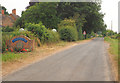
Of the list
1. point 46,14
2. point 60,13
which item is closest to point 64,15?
point 60,13

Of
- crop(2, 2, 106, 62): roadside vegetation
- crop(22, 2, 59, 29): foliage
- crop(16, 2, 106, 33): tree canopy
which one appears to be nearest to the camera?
crop(2, 2, 106, 62): roadside vegetation

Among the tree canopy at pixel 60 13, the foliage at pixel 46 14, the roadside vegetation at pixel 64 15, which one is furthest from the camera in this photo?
the tree canopy at pixel 60 13

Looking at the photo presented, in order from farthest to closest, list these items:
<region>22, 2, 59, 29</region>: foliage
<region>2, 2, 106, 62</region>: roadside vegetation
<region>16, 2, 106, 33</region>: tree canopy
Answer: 1. <region>16, 2, 106, 33</region>: tree canopy
2. <region>22, 2, 59, 29</region>: foliage
3. <region>2, 2, 106, 62</region>: roadside vegetation

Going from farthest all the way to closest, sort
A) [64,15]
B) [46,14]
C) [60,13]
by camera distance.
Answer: [64,15], [60,13], [46,14]

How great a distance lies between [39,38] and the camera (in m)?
17.7

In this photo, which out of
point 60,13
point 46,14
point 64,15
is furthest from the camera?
point 64,15

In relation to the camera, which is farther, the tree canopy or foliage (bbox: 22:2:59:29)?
the tree canopy

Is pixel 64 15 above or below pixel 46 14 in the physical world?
above

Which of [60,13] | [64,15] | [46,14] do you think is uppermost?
[60,13]

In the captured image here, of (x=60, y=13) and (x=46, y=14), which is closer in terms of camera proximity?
(x=46, y=14)

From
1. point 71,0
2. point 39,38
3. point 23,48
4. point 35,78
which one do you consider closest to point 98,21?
point 71,0

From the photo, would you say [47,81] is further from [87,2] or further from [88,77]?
Answer: [87,2]

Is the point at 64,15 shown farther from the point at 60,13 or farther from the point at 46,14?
the point at 46,14

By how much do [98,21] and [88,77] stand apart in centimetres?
3593
